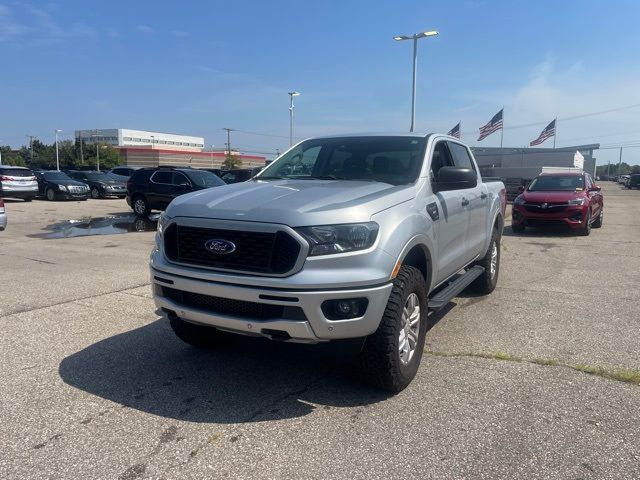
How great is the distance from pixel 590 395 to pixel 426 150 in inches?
92.6

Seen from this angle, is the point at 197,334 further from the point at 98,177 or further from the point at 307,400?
the point at 98,177

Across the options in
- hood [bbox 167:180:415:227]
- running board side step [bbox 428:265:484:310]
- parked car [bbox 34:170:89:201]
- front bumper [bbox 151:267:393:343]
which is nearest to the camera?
front bumper [bbox 151:267:393:343]

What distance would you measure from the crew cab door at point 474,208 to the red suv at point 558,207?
792cm

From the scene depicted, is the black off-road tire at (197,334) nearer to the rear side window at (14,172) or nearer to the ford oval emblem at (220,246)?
the ford oval emblem at (220,246)

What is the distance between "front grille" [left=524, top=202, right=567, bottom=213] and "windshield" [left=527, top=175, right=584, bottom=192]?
3.73 feet

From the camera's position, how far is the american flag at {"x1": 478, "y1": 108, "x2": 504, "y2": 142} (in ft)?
128

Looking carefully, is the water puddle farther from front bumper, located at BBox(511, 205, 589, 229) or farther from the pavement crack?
the pavement crack

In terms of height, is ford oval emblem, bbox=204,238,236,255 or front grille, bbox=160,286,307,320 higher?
ford oval emblem, bbox=204,238,236,255

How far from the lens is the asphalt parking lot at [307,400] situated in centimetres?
294

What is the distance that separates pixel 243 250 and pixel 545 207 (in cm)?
1191

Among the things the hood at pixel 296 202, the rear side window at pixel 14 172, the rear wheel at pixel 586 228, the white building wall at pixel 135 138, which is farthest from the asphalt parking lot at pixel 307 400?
the white building wall at pixel 135 138

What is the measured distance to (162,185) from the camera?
17781 mm

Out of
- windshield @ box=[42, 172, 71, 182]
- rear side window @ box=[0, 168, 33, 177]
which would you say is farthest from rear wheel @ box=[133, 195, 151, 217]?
windshield @ box=[42, 172, 71, 182]

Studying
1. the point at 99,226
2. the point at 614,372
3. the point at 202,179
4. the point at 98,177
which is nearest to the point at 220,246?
the point at 614,372
